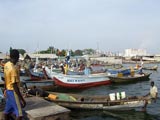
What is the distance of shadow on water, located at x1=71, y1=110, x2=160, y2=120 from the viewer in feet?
42.5

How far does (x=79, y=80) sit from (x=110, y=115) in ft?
34.2

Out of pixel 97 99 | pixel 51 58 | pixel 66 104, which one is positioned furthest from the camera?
pixel 51 58

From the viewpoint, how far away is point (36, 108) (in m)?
7.70

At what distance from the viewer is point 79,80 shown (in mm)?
23562

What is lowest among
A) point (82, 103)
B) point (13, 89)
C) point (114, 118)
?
point (114, 118)

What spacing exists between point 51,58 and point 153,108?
59.0 meters

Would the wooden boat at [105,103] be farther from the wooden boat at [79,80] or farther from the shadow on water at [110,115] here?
the wooden boat at [79,80]

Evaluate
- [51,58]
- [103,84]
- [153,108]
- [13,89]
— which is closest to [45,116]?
[13,89]

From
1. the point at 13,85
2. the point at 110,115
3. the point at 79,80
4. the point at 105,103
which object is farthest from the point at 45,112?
the point at 79,80

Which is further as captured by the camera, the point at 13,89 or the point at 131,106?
the point at 131,106

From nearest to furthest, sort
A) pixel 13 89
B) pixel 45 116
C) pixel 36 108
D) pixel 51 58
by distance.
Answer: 1. pixel 13 89
2. pixel 45 116
3. pixel 36 108
4. pixel 51 58

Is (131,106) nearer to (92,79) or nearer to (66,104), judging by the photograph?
(66,104)

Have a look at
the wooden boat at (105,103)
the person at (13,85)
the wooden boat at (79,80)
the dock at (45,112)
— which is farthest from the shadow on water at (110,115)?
the wooden boat at (79,80)

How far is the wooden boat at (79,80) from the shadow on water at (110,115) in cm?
937
